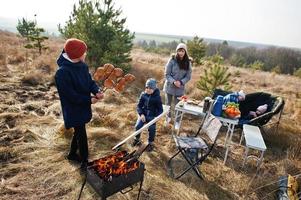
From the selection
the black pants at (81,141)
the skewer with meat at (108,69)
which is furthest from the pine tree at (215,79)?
the black pants at (81,141)

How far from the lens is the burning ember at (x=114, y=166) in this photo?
8.80 feet

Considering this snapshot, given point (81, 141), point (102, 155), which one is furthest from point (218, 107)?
point (81, 141)

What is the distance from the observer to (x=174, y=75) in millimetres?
5355

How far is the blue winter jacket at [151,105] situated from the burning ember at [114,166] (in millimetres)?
1558

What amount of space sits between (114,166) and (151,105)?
71.6 inches

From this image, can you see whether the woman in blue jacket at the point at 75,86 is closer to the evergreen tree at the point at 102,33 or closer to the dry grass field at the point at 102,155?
the dry grass field at the point at 102,155

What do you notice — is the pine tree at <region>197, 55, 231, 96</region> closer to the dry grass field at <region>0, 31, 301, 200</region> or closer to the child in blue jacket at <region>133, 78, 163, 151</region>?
the dry grass field at <region>0, 31, 301, 200</region>

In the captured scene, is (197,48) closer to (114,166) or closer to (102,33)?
(102,33)

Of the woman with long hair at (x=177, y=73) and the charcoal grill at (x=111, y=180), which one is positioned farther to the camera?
the woman with long hair at (x=177, y=73)

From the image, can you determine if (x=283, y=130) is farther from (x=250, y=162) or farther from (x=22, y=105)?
(x=22, y=105)

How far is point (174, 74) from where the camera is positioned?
535 centimetres

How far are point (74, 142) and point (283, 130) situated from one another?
494 centimetres

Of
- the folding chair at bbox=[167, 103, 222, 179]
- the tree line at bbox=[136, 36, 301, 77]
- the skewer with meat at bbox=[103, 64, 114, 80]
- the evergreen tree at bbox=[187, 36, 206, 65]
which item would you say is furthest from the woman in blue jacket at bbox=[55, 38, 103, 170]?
the evergreen tree at bbox=[187, 36, 206, 65]

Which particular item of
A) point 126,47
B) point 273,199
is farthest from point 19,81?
point 273,199
